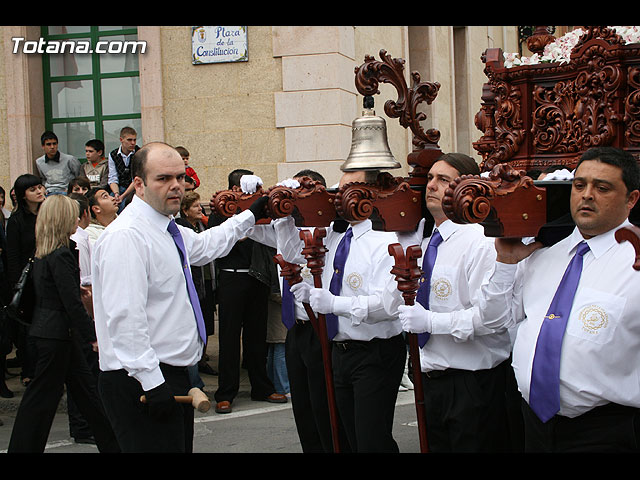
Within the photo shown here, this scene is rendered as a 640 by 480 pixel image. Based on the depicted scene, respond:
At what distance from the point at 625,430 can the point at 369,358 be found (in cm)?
179

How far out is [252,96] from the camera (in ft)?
37.3

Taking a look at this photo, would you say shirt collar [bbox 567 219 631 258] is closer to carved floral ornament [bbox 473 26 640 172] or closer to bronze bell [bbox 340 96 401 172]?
carved floral ornament [bbox 473 26 640 172]

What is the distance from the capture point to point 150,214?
415 cm

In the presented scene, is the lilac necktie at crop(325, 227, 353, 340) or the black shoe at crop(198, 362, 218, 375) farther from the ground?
the lilac necktie at crop(325, 227, 353, 340)

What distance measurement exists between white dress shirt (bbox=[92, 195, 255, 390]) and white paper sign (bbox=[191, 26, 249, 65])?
7.45 metres

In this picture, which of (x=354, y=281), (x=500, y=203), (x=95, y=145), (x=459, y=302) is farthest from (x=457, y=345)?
(x=95, y=145)

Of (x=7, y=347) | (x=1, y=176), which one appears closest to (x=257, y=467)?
(x=7, y=347)

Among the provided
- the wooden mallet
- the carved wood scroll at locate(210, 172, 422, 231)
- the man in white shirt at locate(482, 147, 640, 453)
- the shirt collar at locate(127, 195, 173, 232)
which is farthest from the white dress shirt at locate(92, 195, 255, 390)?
the man in white shirt at locate(482, 147, 640, 453)

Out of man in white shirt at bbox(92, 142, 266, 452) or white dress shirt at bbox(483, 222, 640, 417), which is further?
man in white shirt at bbox(92, 142, 266, 452)

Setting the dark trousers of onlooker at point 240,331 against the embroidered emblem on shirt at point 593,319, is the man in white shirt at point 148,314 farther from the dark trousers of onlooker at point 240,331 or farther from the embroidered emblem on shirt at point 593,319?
the dark trousers of onlooker at point 240,331

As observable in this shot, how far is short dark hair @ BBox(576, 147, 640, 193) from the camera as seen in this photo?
11.2 feet

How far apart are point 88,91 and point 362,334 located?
8.46 m

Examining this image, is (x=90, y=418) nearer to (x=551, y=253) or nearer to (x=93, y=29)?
(x=551, y=253)
